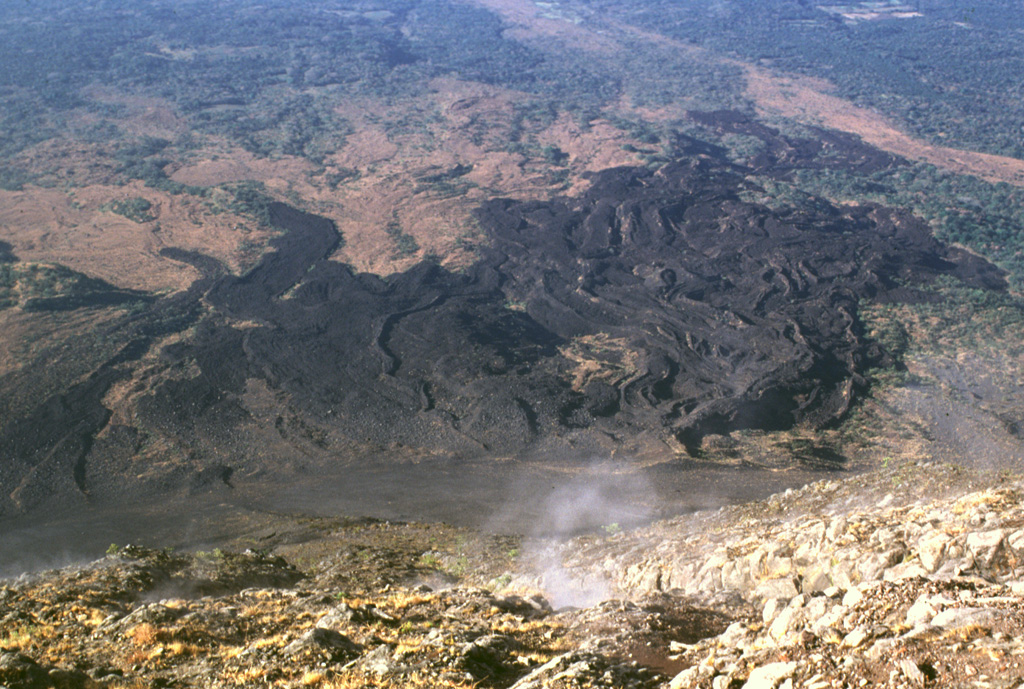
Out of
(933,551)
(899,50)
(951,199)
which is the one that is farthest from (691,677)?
(899,50)

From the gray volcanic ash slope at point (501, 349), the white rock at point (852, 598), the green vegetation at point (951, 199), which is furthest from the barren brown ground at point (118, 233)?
the green vegetation at point (951, 199)

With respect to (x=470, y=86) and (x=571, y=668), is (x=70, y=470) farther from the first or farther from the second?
(x=470, y=86)

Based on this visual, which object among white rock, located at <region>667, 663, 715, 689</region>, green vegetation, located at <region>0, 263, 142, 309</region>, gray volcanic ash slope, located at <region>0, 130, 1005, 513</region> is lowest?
gray volcanic ash slope, located at <region>0, 130, 1005, 513</region>

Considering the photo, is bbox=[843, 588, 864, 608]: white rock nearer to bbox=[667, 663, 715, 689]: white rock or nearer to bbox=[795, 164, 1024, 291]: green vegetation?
bbox=[667, 663, 715, 689]: white rock

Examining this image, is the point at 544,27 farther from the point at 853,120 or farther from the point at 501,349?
the point at 501,349

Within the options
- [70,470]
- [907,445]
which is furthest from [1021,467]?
[70,470]

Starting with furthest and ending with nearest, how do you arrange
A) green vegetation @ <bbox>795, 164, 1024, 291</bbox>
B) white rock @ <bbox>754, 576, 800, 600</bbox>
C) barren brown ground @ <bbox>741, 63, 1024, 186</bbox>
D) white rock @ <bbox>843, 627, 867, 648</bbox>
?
barren brown ground @ <bbox>741, 63, 1024, 186</bbox>
green vegetation @ <bbox>795, 164, 1024, 291</bbox>
white rock @ <bbox>754, 576, 800, 600</bbox>
white rock @ <bbox>843, 627, 867, 648</bbox>

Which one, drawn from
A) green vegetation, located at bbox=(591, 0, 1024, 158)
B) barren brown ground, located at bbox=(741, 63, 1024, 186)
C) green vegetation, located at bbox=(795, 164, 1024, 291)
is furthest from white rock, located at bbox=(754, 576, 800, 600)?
green vegetation, located at bbox=(591, 0, 1024, 158)

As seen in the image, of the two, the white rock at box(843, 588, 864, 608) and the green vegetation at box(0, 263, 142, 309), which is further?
the green vegetation at box(0, 263, 142, 309)
